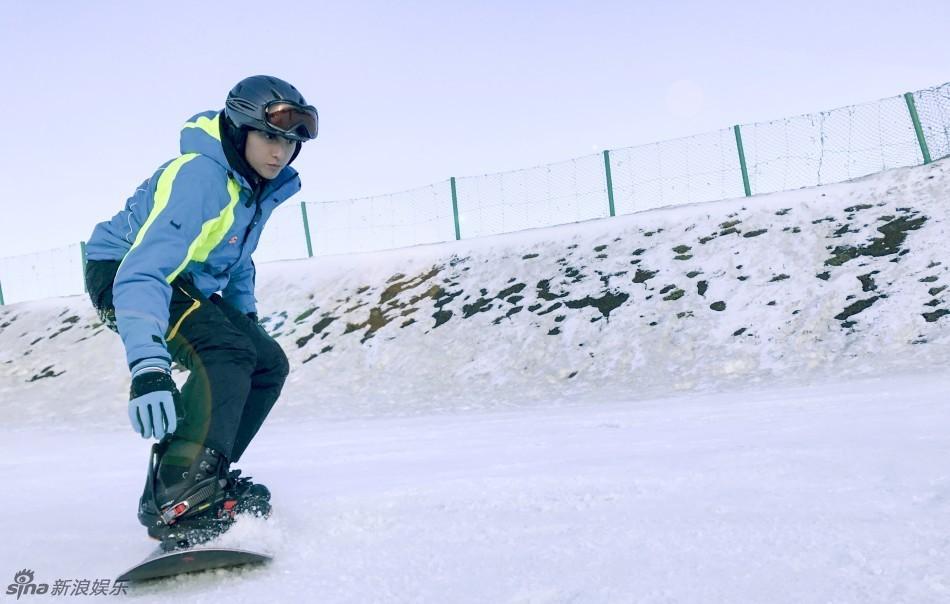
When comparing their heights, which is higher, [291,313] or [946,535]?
[946,535]

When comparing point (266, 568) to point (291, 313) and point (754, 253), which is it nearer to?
point (754, 253)

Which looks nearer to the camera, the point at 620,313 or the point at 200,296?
the point at 200,296

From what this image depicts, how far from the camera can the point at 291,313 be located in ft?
48.3

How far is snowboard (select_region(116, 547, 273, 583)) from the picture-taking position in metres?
1.76

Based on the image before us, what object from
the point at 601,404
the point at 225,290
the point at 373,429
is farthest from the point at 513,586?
the point at 601,404

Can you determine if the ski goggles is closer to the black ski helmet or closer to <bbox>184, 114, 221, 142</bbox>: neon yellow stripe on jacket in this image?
the black ski helmet

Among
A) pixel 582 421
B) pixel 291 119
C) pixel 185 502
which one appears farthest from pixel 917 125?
pixel 185 502

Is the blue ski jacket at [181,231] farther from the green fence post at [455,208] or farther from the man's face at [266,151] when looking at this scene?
the green fence post at [455,208]

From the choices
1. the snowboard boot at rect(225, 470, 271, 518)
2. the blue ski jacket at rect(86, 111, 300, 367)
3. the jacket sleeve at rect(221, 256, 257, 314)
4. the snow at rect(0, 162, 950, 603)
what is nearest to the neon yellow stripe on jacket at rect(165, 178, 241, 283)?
the blue ski jacket at rect(86, 111, 300, 367)

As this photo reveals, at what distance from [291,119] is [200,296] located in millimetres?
614

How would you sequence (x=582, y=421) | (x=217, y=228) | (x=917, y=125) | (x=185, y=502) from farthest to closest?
(x=917, y=125), (x=582, y=421), (x=217, y=228), (x=185, y=502)

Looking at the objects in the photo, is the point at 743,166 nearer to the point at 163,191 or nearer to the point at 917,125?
→ the point at 917,125

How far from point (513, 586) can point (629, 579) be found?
9.9 inches

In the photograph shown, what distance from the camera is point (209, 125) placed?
2.20 m
